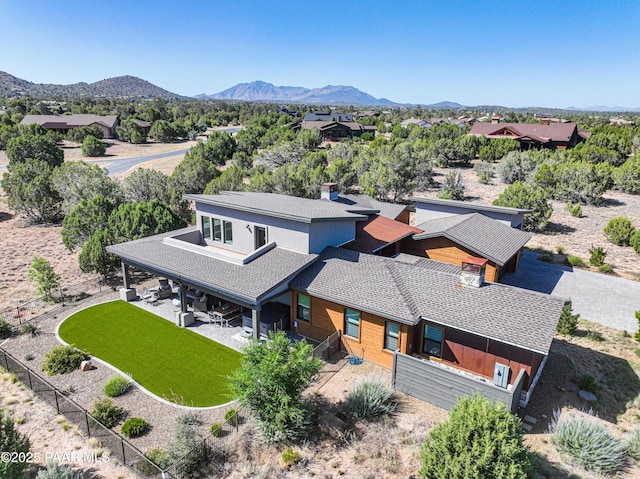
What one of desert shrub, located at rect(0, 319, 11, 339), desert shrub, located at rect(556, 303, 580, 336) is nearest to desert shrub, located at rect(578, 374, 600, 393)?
desert shrub, located at rect(556, 303, 580, 336)

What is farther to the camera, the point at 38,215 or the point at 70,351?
the point at 38,215

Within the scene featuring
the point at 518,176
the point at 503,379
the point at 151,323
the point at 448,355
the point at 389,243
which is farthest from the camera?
the point at 518,176

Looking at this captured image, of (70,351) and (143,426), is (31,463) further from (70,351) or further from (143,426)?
(70,351)

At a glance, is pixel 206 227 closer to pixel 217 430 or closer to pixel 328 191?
pixel 328 191

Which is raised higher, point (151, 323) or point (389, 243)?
point (389, 243)

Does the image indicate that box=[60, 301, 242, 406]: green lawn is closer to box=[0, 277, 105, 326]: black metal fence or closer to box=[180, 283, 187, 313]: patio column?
box=[180, 283, 187, 313]: patio column

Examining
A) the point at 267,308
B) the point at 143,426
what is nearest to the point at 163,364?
the point at 143,426

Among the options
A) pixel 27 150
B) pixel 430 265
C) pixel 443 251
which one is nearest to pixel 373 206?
pixel 443 251
